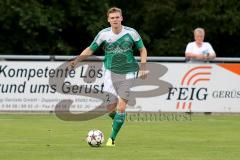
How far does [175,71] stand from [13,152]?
35.1 feet

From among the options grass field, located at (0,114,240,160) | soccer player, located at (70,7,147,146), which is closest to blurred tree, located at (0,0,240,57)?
grass field, located at (0,114,240,160)

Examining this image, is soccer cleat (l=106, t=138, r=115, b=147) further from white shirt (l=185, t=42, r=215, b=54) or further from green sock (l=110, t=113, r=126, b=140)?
white shirt (l=185, t=42, r=215, b=54)

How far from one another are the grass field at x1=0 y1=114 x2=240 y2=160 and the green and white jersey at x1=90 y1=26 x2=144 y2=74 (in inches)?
49.9

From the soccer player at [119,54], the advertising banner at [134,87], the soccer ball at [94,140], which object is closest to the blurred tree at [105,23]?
the advertising banner at [134,87]

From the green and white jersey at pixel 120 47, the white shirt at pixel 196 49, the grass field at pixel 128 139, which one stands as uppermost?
the white shirt at pixel 196 49

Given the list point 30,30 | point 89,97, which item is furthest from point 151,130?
point 30,30

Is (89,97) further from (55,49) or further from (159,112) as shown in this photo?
(55,49)

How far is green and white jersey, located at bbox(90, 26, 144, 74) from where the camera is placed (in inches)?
556

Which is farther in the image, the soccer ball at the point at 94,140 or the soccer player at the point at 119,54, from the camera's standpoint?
the soccer player at the point at 119,54

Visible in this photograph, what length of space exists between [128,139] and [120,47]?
166 cm

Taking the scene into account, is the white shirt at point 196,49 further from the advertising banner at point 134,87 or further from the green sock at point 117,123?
the green sock at point 117,123

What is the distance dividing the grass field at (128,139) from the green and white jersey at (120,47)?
127 centimetres

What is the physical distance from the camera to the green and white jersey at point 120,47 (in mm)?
14117

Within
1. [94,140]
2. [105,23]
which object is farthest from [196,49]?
[94,140]
